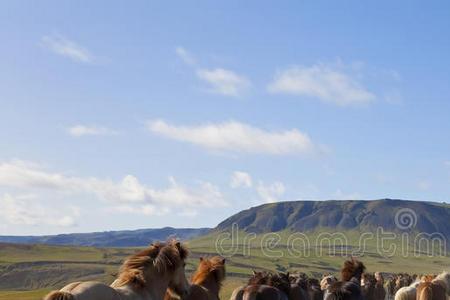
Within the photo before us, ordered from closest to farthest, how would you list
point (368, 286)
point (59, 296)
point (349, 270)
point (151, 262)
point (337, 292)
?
point (59, 296) → point (151, 262) → point (337, 292) → point (349, 270) → point (368, 286)

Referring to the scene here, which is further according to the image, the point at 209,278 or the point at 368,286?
the point at 368,286

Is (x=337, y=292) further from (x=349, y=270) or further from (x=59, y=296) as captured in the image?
(x=59, y=296)

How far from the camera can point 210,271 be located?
50.5 ft

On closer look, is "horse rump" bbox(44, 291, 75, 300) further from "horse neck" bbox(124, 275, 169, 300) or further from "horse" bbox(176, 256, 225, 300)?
"horse" bbox(176, 256, 225, 300)

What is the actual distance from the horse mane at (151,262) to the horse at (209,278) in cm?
204

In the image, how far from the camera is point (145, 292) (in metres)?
11.3

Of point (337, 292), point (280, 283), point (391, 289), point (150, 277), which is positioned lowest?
point (391, 289)

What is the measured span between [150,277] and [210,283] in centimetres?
387

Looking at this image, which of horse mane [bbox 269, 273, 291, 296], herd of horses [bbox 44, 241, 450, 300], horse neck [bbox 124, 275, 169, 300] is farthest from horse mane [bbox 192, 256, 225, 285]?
horse neck [bbox 124, 275, 169, 300]

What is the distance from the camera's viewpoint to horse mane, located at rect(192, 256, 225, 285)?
15277 millimetres

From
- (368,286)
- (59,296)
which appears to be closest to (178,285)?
(59,296)

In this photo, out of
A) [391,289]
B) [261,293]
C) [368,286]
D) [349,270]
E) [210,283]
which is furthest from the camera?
[391,289]

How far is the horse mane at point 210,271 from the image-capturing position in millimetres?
15277

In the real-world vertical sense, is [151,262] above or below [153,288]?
above
